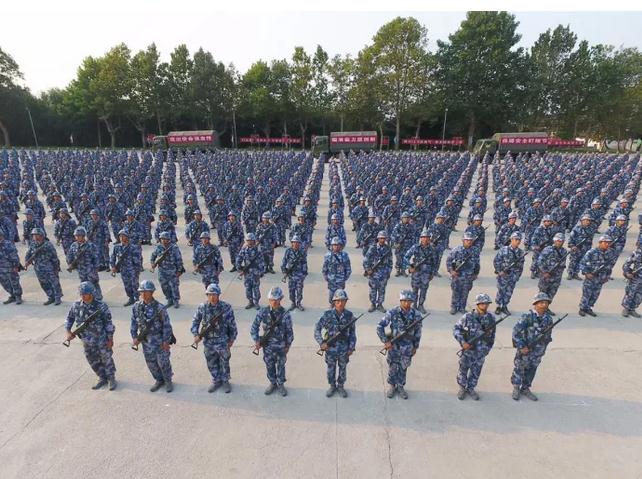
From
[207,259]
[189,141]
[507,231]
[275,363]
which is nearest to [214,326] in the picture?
[275,363]

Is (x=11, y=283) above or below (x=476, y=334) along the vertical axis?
below

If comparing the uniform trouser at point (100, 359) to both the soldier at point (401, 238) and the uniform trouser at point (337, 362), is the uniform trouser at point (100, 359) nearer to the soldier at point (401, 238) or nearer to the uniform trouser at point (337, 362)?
the uniform trouser at point (337, 362)

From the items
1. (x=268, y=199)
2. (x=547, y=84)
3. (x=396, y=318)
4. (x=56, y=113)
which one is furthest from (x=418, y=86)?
(x=56, y=113)

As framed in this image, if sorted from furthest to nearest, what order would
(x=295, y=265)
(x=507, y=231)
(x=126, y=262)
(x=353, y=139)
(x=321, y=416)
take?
(x=353, y=139), (x=507, y=231), (x=126, y=262), (x=295, y=265), (x=321, y=416)

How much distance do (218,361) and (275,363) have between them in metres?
0.82

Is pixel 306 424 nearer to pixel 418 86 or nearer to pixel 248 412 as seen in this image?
pixel 248 412

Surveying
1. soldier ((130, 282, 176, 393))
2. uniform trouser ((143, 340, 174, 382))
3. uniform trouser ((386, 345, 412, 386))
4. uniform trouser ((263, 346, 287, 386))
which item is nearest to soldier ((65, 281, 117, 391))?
soldier ((130, 282, 176, 393))

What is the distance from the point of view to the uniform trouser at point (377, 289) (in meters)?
7.46

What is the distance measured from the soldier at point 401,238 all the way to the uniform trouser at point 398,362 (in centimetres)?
449

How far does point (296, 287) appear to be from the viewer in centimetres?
754

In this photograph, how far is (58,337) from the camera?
21.8ft

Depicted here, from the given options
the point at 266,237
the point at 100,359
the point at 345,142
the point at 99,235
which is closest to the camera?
the point at 100,359

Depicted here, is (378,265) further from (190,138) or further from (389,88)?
(389,88)

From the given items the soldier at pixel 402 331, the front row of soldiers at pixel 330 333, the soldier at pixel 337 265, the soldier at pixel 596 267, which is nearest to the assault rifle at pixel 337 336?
the front row of soldiers at pixel 330 333
